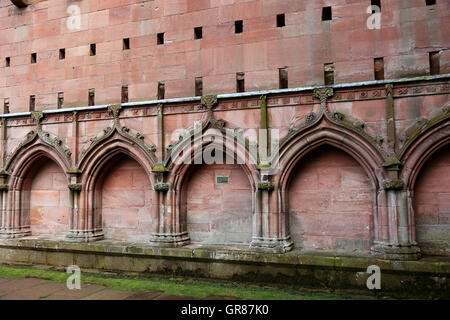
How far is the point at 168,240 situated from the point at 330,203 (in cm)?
338

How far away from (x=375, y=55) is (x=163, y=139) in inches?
177

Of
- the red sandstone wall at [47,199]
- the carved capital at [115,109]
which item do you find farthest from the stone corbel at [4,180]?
the carved capital at [115,109]

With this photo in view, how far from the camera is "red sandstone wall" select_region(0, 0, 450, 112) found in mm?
6711

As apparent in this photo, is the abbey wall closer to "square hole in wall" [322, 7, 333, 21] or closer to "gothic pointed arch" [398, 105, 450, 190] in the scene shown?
"gothic pointed arch" [398, 105, 450, 190]

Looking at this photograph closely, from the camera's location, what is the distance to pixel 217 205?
781 cm

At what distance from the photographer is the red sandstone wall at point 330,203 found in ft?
22.5

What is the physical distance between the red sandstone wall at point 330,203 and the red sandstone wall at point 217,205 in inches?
39.1

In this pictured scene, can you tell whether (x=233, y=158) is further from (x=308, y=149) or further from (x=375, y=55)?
(x=375, y=55)

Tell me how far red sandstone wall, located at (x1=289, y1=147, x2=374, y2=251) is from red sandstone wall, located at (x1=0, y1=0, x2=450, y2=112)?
1.63 metres

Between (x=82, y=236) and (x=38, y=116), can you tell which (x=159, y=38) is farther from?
(x=82, y=236)

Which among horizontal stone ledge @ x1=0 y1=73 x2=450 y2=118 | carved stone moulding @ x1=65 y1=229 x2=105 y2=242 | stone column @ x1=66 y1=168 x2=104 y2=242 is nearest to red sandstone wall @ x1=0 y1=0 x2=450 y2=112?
horizontal stone ledge @ x1=0 y1=73 x2=450 y2=118

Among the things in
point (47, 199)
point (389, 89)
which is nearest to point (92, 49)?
point (47, 199)

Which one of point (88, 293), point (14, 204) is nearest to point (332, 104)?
point (88, 293)

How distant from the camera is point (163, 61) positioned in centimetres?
820
